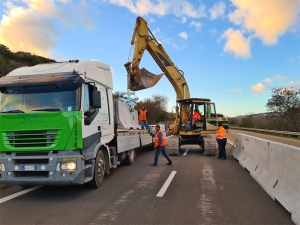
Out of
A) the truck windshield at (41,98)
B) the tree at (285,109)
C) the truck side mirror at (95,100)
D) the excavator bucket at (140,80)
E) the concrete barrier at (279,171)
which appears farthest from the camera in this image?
the tree at (285,109)

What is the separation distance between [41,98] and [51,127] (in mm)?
888

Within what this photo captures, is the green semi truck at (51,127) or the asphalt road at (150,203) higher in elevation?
the green semi truck at (51,127)

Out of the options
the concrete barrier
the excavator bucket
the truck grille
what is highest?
the excavator bucket

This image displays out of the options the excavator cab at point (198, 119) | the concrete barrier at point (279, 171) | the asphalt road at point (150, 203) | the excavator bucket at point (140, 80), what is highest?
the excavator bucket at point (140, 80)

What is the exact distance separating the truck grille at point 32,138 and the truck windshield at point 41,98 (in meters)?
0.56

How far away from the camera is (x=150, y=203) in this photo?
591cm

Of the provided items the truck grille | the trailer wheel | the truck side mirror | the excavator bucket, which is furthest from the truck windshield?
the excavator bucket

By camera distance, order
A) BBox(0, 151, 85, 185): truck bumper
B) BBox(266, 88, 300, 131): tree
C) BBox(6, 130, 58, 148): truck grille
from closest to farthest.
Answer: BBox(0, 151, 85, 185): truck bumper, BBox(6, 130, 58, 148): truck grille, BBox(266, 88, 300, 131): tree

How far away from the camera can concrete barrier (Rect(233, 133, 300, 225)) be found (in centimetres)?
518

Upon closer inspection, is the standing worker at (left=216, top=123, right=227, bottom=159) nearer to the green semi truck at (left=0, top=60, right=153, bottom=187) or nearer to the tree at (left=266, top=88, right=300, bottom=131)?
the green semi truck at (left=0, top=60, right=153, bottom=187)

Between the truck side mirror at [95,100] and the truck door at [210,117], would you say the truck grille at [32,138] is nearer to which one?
the truck side mirror at [95,100]

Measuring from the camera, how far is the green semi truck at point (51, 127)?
6219mm

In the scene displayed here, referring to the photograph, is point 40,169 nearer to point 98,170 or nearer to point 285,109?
point 98,170

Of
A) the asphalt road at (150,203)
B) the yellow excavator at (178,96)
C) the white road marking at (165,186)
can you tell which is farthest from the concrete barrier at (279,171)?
the yellow excavator at (178,96)
